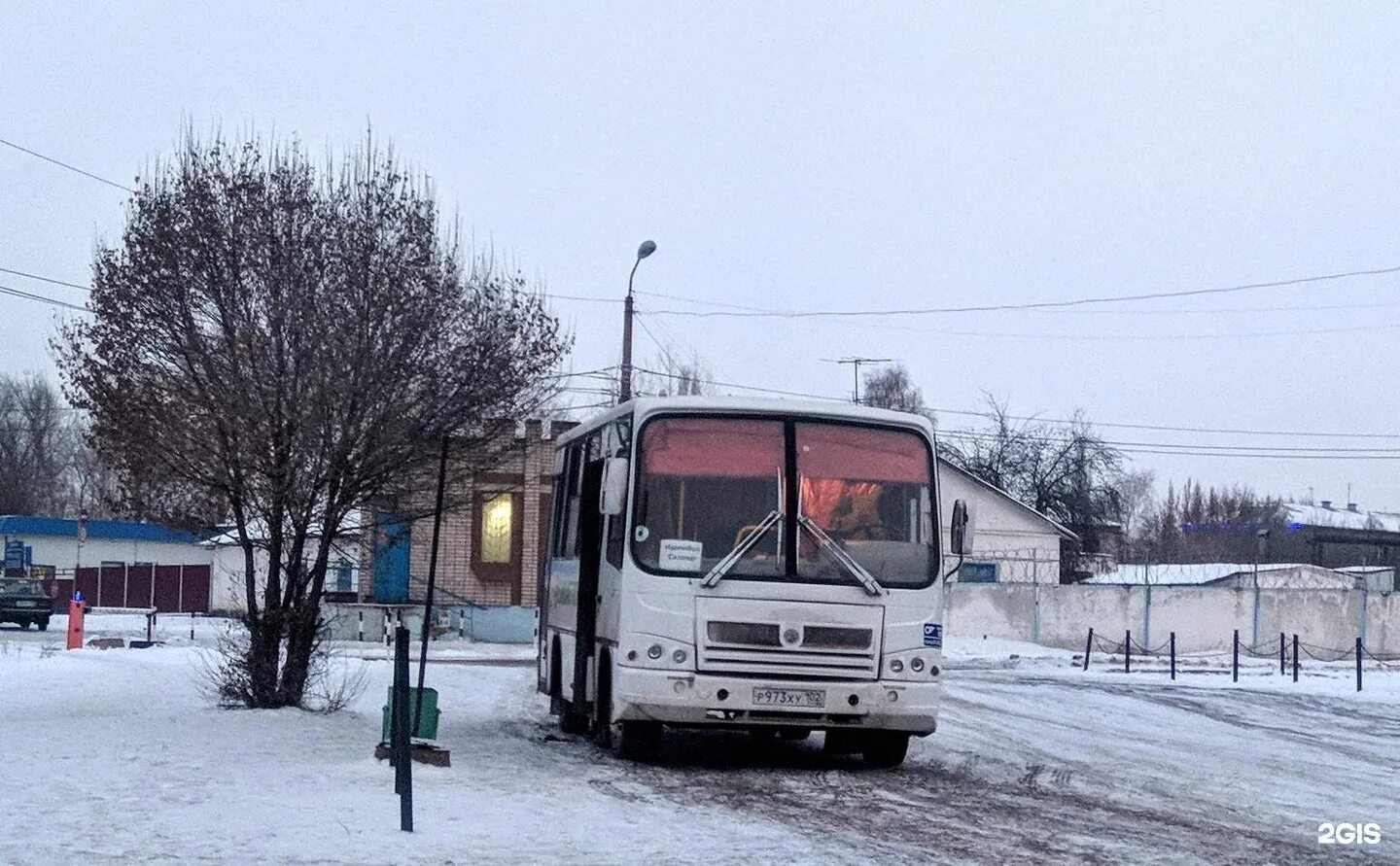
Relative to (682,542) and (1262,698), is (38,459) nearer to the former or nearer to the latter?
(1262,698)

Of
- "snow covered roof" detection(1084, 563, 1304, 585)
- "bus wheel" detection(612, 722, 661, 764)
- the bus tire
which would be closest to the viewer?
"bus wheel" detection(612, 722, 661, 764)

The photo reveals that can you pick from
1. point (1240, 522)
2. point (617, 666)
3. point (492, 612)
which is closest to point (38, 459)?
point (492, 612)

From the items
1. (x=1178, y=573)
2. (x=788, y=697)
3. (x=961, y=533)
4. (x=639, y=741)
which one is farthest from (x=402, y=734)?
(x=1178, y=573)

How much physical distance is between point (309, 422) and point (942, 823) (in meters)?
7.40

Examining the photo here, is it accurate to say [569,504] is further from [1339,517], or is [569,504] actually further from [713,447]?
[1339,517]

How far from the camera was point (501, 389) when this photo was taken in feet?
52.4

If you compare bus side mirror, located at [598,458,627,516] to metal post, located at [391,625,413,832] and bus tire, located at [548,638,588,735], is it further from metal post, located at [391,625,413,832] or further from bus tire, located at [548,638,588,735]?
metal post, located at [391,625,413,832]

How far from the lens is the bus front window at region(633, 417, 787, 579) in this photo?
42.8 ft

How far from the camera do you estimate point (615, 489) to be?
13180 mm

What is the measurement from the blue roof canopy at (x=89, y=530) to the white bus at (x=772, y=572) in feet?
174

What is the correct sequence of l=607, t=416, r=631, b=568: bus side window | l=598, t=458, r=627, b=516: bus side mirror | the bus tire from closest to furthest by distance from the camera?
l=598, t=458, r=627, b=516: bus side mirror → l=607, t=416, r=631, b=568: bus side window → the bus tire

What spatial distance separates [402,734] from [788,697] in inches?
167

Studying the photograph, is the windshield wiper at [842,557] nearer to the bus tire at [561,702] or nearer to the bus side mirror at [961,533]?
the bus side mirror at [961,533]

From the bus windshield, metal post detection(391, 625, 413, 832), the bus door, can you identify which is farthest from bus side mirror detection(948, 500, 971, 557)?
metal post detection(391, 625, 413, 832)
